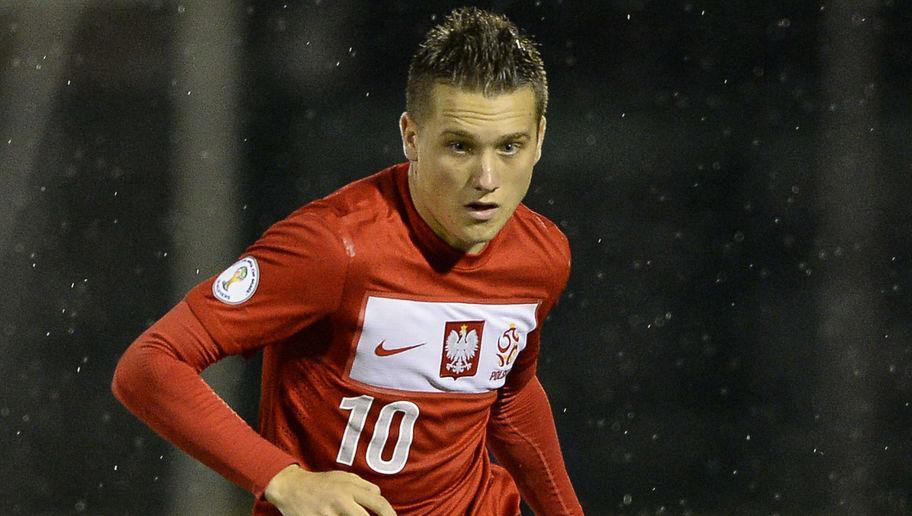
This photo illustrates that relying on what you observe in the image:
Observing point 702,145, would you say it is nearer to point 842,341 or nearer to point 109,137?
point 842,341

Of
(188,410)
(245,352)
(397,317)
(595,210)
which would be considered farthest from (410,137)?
(595,210)

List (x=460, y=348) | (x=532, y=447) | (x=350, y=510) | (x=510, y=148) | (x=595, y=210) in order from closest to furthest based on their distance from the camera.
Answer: (x=350, y=510), (x=510, y=148), (x=460, y=348), (x=532, y=447), (x=595, y=210)

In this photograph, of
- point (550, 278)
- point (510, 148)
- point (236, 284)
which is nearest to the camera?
point (236, 284)

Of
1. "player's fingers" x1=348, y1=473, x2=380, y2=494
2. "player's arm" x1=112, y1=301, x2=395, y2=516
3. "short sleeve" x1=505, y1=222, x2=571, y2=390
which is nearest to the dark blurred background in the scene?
"short sleeve" x1=505, y1=222, x2=571, y2=390

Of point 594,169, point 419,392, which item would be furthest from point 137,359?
point 594,169

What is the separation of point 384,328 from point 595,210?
6.91ft

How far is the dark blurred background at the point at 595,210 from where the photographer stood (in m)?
4.03

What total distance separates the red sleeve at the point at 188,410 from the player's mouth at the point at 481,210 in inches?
17.1

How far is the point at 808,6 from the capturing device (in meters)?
4.11

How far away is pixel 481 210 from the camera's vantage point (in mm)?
2033

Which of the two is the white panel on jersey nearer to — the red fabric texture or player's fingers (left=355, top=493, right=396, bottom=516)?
the red fabric texture

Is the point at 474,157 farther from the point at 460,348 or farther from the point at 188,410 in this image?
the point at 188,410

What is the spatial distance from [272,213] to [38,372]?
80 cm

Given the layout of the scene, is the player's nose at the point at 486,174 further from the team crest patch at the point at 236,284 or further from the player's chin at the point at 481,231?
the team crest patch at the point at 236,284
